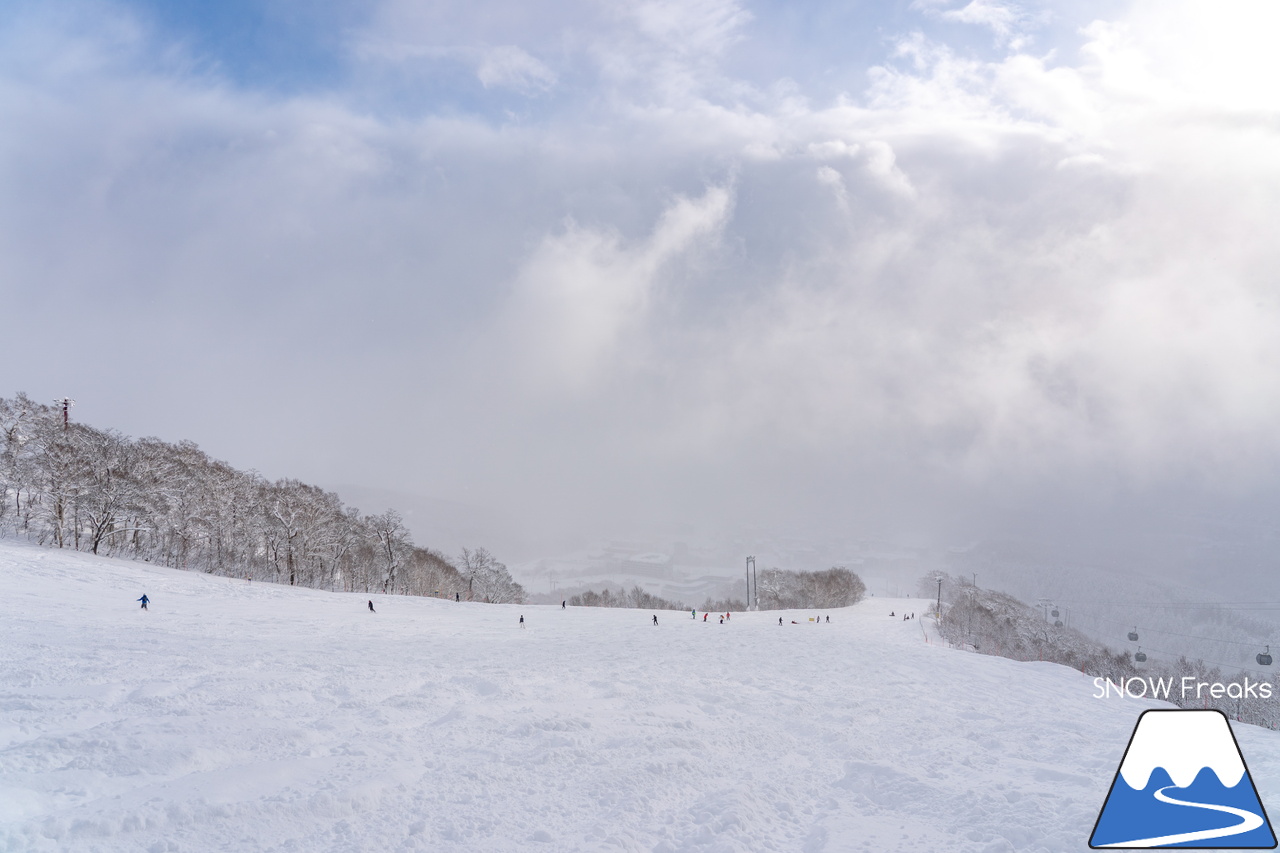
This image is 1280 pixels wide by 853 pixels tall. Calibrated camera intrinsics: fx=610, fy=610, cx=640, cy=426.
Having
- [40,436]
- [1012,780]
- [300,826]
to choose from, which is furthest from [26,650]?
[40,436]

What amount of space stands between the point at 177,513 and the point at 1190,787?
84.7m

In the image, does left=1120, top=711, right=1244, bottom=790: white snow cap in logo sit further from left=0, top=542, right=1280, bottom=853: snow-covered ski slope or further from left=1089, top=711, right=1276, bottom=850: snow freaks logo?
left=0, top=542, right=1280, bottom=853: snow-covered ski slope

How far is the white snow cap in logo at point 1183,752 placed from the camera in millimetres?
6309

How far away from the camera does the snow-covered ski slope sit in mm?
9234

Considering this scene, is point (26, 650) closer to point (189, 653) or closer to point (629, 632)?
point (189, 653)

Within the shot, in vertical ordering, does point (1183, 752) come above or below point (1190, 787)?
above

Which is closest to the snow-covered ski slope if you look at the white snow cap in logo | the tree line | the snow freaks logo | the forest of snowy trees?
the snow freaks logo

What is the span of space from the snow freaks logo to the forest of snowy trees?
80.1 metres

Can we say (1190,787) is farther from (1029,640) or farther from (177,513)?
(1029,640)

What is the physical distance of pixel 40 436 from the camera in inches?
2515

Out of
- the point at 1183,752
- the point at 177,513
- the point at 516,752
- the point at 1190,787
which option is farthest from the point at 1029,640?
the point at 177,513

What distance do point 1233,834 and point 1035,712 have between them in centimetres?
1569

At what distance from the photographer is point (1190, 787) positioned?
643 cm

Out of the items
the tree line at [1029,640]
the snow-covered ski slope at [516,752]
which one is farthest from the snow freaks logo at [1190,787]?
the tree line at [1029,640]
